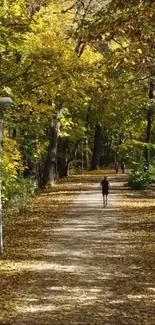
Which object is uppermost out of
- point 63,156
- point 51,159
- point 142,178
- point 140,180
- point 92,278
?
point 63,156

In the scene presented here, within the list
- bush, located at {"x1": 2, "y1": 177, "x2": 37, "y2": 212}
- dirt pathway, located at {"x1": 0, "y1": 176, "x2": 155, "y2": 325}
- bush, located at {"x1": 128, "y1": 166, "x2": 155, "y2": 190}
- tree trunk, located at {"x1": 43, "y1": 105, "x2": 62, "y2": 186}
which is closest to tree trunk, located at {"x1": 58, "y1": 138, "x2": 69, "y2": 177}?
tree trunk, located at {"x1": 43, "y1": 105, "x2": 62, "y2": 186}

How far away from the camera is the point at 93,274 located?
39.3 ft

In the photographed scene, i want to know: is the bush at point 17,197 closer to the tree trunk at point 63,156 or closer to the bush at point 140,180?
the bush at point 140,180

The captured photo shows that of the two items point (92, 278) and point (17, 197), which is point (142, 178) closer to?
point (17, 197)

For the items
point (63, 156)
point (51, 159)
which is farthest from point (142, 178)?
point (63, 156)

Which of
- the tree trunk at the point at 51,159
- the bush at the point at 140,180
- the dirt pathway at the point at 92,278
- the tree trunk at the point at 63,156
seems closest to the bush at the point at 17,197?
the dirt pathway at the point at 92,278

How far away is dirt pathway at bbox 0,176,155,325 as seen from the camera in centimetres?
909

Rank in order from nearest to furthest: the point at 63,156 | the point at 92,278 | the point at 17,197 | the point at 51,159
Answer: the point at 92,278 < the point at 17,197 < the point at 51,159 < the point at 63,156

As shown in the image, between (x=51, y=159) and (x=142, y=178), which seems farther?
(x=51, y=159)

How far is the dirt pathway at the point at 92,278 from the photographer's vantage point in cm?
909

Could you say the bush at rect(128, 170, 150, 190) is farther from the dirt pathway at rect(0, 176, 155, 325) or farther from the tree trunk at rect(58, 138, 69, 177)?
the tree trunk at rect(58, 138, 69, 177)

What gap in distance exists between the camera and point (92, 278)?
11.6 m

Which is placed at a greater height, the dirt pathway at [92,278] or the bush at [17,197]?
the bush at [17,197]

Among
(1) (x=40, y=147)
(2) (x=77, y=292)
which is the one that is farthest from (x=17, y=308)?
(1) (x=40, y=147)
